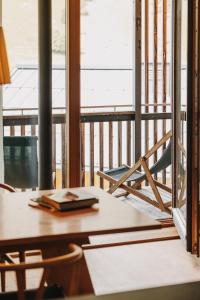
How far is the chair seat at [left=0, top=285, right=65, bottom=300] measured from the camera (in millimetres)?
1994

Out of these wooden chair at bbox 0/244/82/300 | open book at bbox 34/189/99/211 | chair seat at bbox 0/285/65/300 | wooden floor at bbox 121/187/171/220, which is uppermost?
open book at bbox 34/189/99/211

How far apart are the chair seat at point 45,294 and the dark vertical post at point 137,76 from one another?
344cm

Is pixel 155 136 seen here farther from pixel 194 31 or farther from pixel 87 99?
pixel 194 31

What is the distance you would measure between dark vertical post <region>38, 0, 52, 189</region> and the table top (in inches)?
56.9

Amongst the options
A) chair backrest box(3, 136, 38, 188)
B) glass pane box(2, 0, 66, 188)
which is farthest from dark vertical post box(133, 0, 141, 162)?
chair backrest box(3, 136, 38, 188)

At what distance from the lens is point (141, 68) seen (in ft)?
17.6

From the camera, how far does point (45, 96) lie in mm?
3873

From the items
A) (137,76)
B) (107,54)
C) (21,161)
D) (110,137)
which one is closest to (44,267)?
(21,161)

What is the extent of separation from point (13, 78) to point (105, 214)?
2050 millimetres

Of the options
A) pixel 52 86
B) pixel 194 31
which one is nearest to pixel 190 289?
pixel 194 31

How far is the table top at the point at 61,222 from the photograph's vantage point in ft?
6.37

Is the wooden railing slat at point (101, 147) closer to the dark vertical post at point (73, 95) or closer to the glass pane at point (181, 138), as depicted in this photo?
the dark vertical post at point (73, 95)

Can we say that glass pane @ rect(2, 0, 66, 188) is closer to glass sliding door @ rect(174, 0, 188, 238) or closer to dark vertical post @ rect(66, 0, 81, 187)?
dark vertical post @ rect(66, 0, 81, 187)

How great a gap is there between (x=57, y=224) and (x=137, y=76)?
3.41 meters
